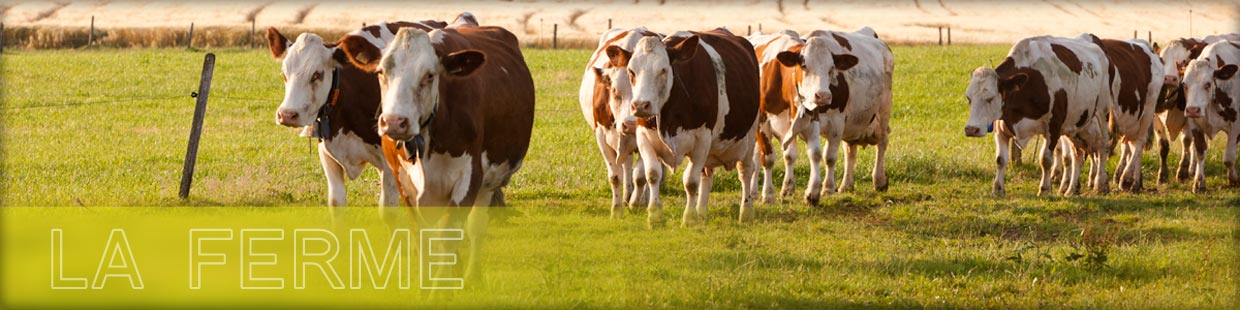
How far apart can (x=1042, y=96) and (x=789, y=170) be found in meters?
2.77

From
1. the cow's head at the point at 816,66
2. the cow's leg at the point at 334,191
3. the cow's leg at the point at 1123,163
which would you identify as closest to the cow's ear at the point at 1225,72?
the cow's leg at the point at 1123,163

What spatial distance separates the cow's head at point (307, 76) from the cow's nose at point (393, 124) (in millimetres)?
2395

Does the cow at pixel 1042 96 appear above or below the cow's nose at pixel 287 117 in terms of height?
below

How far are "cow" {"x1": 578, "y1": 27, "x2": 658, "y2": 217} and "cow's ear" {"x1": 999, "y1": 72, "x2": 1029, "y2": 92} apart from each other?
4006 millimetres

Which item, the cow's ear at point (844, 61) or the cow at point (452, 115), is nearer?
the cow at point (452, 115)

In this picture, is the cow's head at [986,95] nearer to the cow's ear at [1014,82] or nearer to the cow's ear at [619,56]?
the cow's ear at [1014,82]

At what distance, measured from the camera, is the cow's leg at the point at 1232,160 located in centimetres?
1650

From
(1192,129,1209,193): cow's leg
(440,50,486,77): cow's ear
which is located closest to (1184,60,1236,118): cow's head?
(1192,129,1209,193): cow's leg

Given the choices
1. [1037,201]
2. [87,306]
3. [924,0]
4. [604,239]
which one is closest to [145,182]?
[604,239]

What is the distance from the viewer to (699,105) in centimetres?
1201

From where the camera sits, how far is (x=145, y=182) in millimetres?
15805

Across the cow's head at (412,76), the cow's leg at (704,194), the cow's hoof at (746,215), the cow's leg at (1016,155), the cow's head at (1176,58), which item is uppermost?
the cow's head at (412,76)

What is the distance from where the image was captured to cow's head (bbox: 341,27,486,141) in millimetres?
7895

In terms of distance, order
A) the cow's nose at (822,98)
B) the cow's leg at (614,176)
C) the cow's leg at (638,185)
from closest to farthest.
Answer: the cow's leg at (638,185) < the cow's leg at (614,176) < the cow's nose at (822,98)
